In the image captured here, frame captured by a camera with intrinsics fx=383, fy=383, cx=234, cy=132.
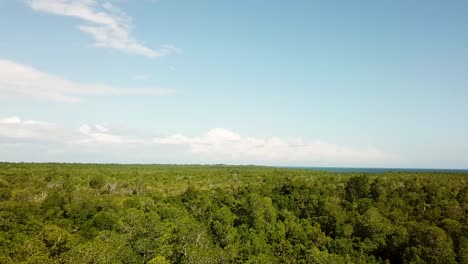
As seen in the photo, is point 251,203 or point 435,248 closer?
point 435,248

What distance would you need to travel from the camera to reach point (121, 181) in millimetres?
144500

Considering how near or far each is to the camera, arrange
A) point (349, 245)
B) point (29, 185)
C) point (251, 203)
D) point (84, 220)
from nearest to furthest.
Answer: point (349, 245), point (84, 220), point (251, 203), point (29, 185)

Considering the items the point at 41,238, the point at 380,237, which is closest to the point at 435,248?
the point at 380,237

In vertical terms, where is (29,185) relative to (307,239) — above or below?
above

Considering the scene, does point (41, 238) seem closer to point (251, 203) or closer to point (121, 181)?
point (251, 203)

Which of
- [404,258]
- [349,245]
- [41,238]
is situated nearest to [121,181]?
[41,238]

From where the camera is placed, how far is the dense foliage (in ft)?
208

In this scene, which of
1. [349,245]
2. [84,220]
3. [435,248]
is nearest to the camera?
[435,248]

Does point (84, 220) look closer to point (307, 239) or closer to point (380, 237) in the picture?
point (307, 239)

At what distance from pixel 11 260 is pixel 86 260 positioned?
10.7 metres

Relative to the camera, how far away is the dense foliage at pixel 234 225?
6341 centimetres

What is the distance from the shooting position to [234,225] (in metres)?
98.4

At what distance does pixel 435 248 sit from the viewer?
7419 cm

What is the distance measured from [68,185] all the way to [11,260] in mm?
80096
